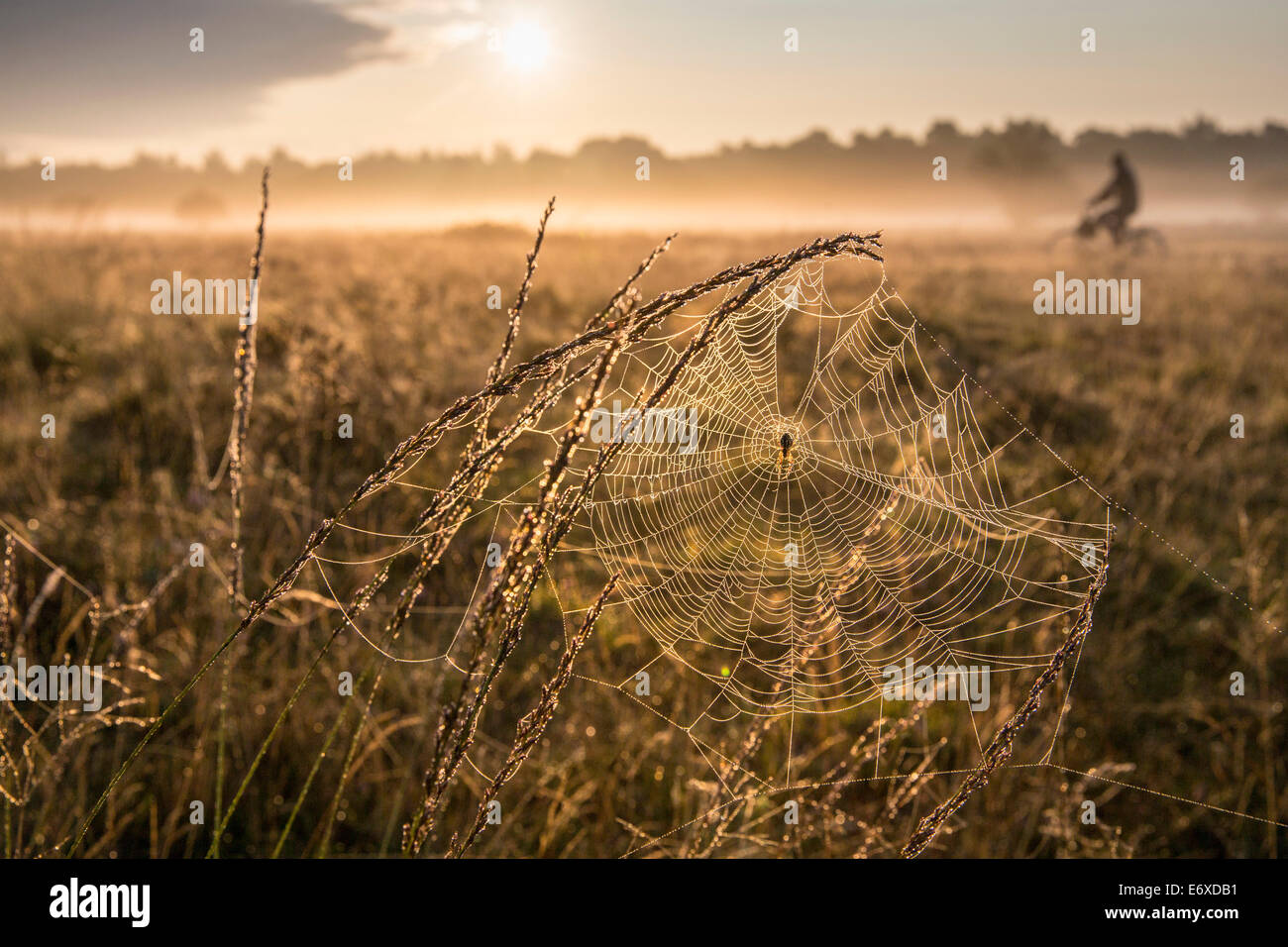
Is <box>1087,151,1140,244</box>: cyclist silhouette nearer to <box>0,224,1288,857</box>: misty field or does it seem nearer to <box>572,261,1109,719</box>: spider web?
<box>0,224,1288,857</box>: misty field

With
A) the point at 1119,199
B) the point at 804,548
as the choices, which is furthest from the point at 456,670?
the point at 1119,199

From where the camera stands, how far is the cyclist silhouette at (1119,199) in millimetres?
26422

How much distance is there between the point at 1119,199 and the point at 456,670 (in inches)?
1185

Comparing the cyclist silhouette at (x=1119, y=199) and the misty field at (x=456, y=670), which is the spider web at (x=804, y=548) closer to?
the misty field at (x=456, y=670)

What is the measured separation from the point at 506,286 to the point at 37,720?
37.1ft

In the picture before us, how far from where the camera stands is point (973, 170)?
89625 millimetres

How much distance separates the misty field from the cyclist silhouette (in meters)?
21.0

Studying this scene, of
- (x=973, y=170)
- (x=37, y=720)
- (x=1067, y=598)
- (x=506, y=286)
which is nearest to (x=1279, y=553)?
(x=1067, y=598)

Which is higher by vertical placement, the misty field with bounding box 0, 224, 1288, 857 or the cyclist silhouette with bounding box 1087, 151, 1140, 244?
the cyclist silhouette with bounding box 1087, 151, 1140, 244

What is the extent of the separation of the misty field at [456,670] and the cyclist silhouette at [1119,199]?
21.0m

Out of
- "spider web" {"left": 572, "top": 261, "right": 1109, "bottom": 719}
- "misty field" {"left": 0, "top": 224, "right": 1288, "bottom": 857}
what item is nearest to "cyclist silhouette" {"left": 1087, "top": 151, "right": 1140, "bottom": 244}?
"misty field" {"left": 0, "top": 224, "right": 1288, "bottom": 857}

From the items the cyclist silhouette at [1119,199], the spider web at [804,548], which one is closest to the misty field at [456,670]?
the spider web at [804,548]

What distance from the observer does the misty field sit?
114 inches
